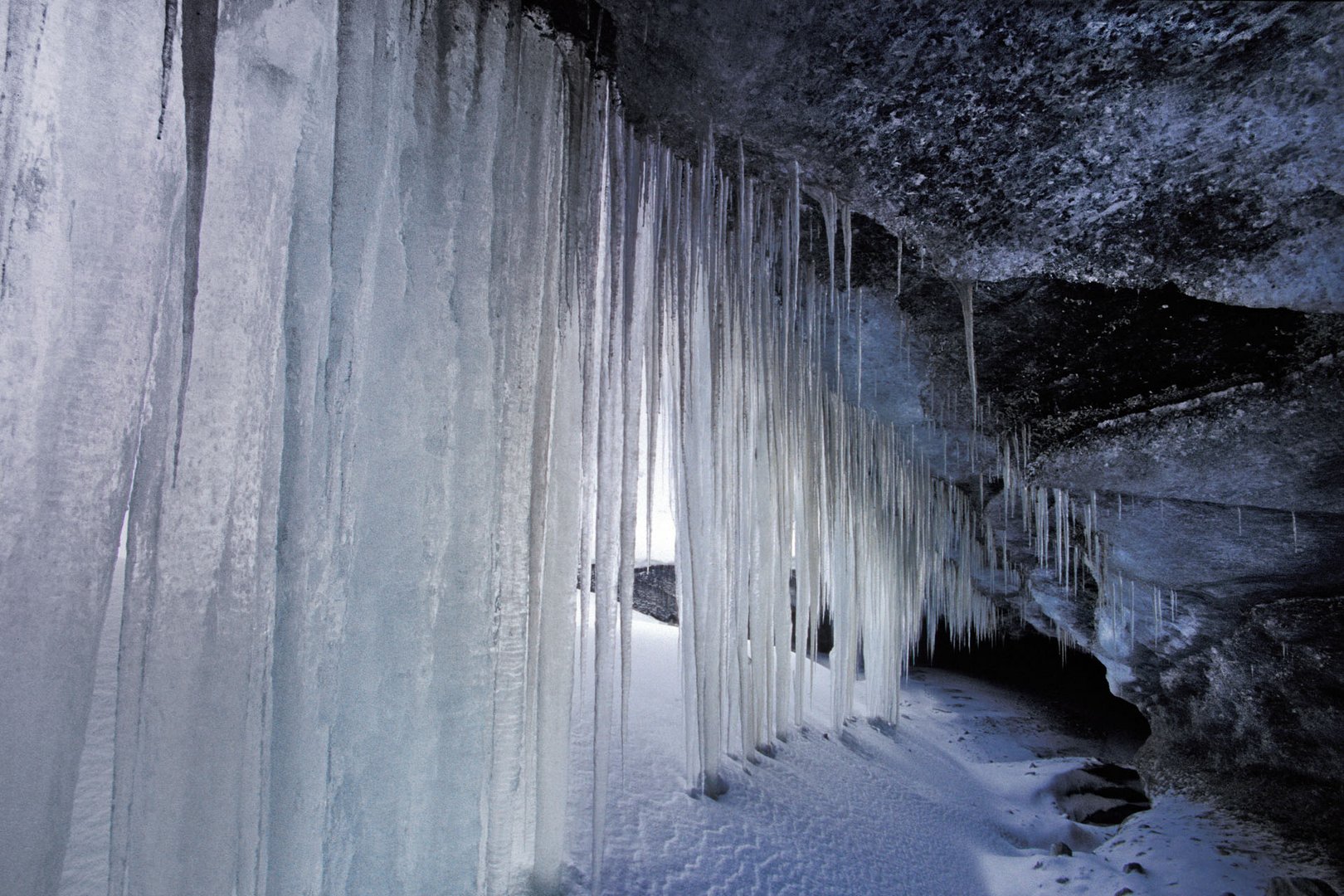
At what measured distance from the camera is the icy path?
9.43 ft

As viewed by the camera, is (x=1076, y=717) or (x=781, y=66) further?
(x=1076, y=717)

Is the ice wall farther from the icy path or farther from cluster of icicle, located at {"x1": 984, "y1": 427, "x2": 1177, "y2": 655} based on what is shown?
cluster of icicle, located at {"x1": 984, "y1": 427, "x2": 1177, "y2": 655}

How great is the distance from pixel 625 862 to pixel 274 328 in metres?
2.32

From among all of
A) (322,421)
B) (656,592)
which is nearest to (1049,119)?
(322,421)

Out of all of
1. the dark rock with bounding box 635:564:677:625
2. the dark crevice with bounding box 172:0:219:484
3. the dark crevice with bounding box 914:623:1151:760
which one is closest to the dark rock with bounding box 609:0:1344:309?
the dark crevice with bounding box 172:0:219:484

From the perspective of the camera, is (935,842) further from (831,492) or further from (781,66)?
(781,66)

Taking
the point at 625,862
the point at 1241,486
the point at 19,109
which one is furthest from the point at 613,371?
the point at 1241,486

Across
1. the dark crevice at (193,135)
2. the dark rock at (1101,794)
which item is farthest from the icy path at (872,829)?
the dark crevice at (193,135)

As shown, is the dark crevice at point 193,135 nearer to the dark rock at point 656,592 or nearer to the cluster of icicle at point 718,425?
the cluster of icicle at point 718,425

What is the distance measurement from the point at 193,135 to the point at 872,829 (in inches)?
172

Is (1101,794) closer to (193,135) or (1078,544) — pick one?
(1078,544)

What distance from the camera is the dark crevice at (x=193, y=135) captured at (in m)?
1.54

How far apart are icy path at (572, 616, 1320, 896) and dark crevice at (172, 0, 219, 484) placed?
226cm

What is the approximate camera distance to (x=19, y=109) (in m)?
1.34
